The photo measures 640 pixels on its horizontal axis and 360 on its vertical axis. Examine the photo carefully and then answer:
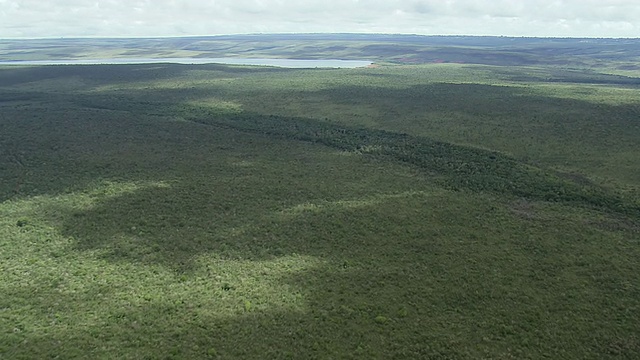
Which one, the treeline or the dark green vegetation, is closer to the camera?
the dark green vegetation

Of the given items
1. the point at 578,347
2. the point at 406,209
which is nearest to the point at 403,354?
the point at 578,347

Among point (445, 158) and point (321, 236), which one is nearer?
point (321, 236)

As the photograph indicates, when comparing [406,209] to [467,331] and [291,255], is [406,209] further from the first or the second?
[467,331]

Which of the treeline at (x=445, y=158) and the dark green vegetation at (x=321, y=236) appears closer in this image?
the dark green vegetation at (x=321, y=236)

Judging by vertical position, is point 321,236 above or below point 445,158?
below
